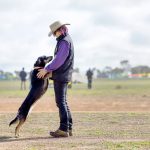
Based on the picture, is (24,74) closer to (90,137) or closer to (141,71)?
(90,137)

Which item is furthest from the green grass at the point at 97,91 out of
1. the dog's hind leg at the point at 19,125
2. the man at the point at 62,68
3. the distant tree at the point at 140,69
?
the distant tree at the point at 140,69

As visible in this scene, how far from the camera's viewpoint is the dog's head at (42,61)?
1068 centimetres

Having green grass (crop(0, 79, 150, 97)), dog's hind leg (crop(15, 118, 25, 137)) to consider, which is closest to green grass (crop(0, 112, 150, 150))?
dog's hind leg (crop(15, 118, 25, 137))

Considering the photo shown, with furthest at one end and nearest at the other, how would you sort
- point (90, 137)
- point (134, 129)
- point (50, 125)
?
point (50, 125) < point (134, 129) < point (90, 137)

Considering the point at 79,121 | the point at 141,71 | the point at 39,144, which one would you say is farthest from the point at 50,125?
the point at 141,71

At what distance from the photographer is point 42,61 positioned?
10.7 meters

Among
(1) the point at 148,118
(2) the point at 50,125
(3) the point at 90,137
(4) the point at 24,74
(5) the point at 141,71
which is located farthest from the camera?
(5) the point at 141,71

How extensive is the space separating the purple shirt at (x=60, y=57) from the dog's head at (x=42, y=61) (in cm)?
25

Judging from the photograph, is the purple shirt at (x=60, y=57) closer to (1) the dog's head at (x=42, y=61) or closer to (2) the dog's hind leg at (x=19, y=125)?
(1) the dog's head at (x=42, y=61)

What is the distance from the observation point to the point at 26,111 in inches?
425

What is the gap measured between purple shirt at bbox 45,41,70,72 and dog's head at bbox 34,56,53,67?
0.25 meters

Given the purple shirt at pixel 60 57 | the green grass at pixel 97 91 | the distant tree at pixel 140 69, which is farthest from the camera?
the distant tree at pixel 140 69

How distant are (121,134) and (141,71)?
152 meters

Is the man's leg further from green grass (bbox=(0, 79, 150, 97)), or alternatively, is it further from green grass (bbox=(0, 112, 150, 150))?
green grass (bbox=(0, 79, 150, 97))
